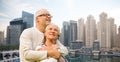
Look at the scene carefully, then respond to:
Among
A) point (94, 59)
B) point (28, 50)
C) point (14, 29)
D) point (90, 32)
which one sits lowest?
point (94, 59)

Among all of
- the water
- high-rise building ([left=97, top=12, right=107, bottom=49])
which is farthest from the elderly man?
high-rise building ([left=97, top=12, right=107, bottom=49])

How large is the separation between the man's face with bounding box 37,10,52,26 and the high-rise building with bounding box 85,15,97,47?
59.8ft

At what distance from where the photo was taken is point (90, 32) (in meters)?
19.2

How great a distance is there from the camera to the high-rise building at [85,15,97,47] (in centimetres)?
1923

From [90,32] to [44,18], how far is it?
18704 millimetres

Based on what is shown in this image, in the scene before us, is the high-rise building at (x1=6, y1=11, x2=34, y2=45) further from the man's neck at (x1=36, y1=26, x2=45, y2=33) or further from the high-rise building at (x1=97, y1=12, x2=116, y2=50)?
the man's neck at (x1=36, y1=26, x2=45, y2=33)

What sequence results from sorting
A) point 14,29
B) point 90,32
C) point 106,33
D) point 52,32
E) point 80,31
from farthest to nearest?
1. point 106,33
2. point 80,31
3. point 90,32
4. point 14,29
5. point 52,32

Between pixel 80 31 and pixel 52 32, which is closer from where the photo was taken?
pixel 52 32

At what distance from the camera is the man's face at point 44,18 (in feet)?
2.23

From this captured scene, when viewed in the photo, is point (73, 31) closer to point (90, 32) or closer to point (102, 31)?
point (90, 32)

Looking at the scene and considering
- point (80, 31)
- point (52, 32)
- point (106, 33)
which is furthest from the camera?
point (106, 33)

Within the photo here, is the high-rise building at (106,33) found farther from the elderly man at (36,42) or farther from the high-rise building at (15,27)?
the elderly man at (36,42)

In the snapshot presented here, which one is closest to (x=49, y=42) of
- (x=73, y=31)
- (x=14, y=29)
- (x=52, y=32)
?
(x=52, y=32)

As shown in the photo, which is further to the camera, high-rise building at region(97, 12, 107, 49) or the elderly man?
high-rise building at region(97, 12, 107, 49)
